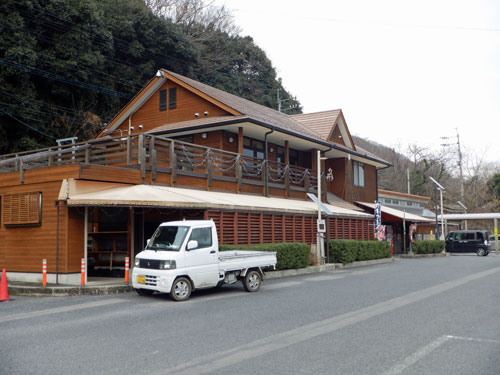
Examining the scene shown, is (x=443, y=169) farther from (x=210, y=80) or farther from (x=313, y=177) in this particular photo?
(x=313, y=177)

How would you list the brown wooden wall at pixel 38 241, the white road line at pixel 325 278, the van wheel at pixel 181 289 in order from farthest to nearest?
the white road line at pixel 325 278
the brown wooden wall at pixel 38 241
the van wheel at pixel 181 289

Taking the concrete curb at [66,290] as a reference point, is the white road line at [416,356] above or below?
below

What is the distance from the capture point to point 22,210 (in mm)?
16125

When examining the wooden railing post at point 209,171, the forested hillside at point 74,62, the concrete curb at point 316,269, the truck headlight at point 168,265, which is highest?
the forested hillside at point 74,62

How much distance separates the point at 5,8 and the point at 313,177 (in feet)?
65.2

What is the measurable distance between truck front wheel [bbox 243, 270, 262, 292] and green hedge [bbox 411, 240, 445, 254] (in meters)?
24.4

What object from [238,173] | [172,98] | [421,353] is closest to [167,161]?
[238,173]

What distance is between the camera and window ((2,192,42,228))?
15.7m

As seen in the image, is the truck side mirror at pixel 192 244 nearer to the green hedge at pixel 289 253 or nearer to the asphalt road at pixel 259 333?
the asphalt road at pixel 259 333

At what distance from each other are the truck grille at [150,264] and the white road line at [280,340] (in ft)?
16.0

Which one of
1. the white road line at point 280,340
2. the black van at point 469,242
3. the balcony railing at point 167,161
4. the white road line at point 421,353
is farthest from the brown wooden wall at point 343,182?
the white road line at point 421,353

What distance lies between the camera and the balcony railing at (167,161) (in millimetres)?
17078

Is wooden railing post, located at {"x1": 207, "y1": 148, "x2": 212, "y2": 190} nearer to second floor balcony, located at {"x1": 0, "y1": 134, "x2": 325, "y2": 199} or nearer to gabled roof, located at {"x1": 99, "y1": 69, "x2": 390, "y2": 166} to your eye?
second floor balcony, located at {"x1": 0, "y1": 134, "x2": 325, "y2": 199}

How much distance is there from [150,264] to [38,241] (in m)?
5.48
